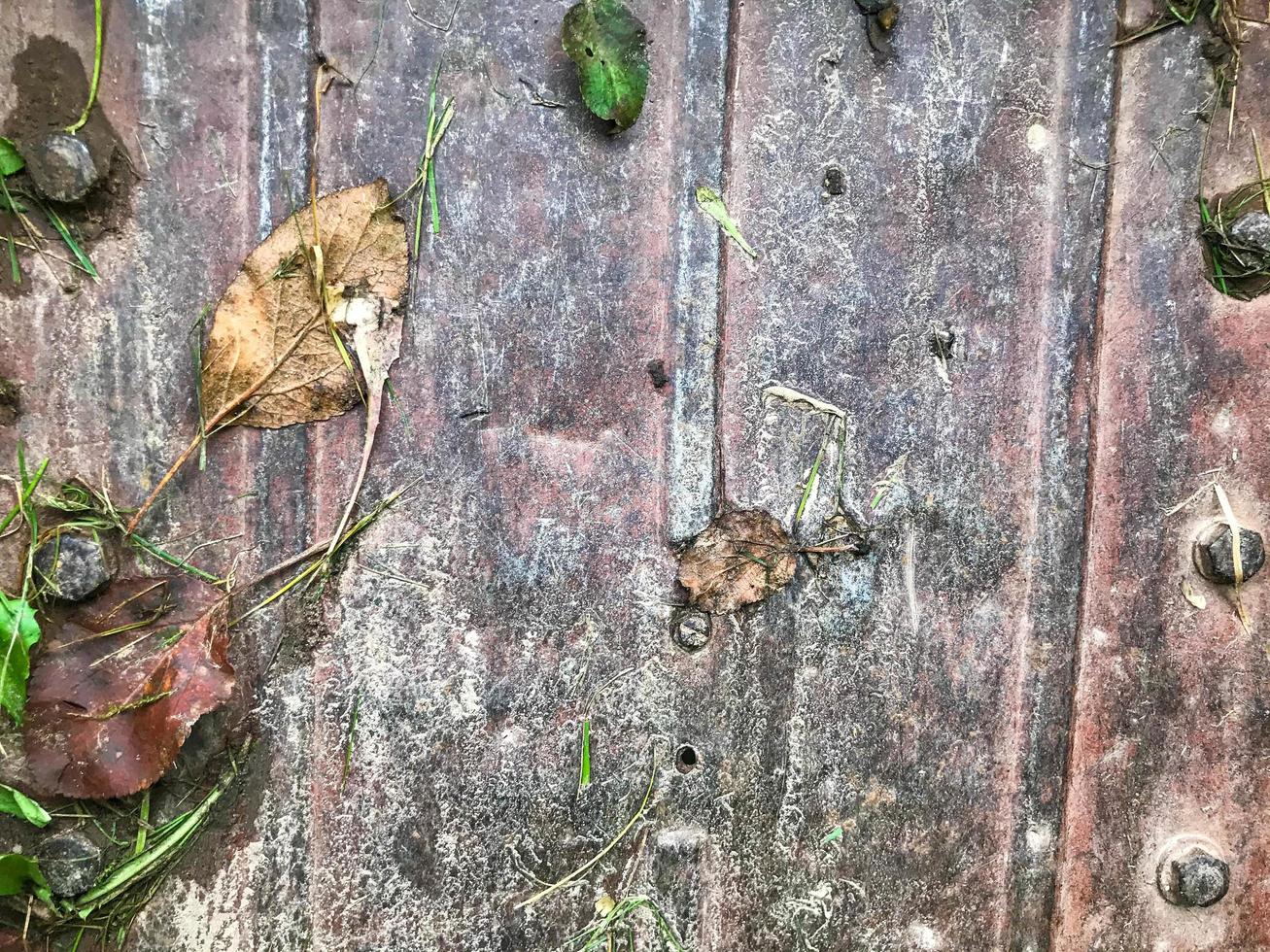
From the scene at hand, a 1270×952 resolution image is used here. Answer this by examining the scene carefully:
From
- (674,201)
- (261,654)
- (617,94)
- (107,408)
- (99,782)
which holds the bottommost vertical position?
(99,782)

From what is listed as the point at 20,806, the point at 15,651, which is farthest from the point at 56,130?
the point at 20,806

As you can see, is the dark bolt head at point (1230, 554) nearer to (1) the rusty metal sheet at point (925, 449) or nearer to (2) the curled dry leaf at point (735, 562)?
(1) the rusty metal sheet at point (925, 449)

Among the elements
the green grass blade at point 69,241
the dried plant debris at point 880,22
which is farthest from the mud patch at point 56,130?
the dried plant debris at point 880,22

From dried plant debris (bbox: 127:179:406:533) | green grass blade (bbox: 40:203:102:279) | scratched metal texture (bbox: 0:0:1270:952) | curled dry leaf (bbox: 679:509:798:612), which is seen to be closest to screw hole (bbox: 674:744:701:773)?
scratched metal texture (bbox: 0:0:1270:952)

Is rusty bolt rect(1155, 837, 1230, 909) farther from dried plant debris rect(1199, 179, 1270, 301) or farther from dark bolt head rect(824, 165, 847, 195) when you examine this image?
dark bolt head rect(824, 165, 847, 195)

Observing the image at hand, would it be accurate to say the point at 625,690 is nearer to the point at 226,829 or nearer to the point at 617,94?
the point at 226,829

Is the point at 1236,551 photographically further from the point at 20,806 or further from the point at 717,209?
the point at 20,806

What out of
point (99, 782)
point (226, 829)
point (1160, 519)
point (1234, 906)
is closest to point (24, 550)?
point (99, 782)
